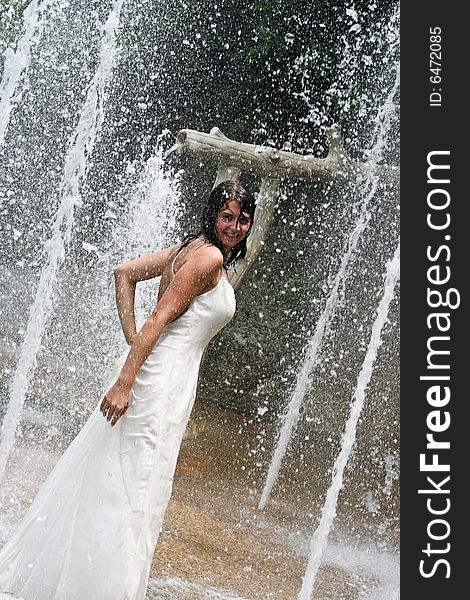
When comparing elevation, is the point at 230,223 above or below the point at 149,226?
below

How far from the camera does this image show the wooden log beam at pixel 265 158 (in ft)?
20.9

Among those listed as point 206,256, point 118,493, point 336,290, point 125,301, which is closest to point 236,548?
point 118,493

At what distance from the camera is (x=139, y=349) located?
307cm

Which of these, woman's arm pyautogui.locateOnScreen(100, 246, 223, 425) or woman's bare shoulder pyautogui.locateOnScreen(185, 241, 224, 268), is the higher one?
woman's bare shoulder pyautogui.locateOnScreen(185, 241, 224, 268)

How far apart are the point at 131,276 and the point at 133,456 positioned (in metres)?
0.69

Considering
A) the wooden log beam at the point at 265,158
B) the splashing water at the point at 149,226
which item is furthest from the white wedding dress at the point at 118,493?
the splashing water at the point at 149,226

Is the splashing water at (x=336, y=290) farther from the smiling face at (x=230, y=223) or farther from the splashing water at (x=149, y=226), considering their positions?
the smiling face at (x=230, y=223)

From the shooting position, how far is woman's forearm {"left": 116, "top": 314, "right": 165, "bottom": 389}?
10.1 ft

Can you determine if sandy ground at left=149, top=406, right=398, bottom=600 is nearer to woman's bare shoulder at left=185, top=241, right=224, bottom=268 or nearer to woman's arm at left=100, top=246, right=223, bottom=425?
woman's arm at left=100, top=246, right=223, bottom=425

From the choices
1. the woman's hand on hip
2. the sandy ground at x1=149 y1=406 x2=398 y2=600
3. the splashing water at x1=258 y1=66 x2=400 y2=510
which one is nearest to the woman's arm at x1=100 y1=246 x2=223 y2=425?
the woman's hand on hip

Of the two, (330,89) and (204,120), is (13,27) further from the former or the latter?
(330,89)

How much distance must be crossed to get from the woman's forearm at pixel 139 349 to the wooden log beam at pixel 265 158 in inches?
136

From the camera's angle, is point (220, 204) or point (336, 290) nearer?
point (220, 204)

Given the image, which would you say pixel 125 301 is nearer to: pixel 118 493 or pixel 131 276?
pixel 131 276
